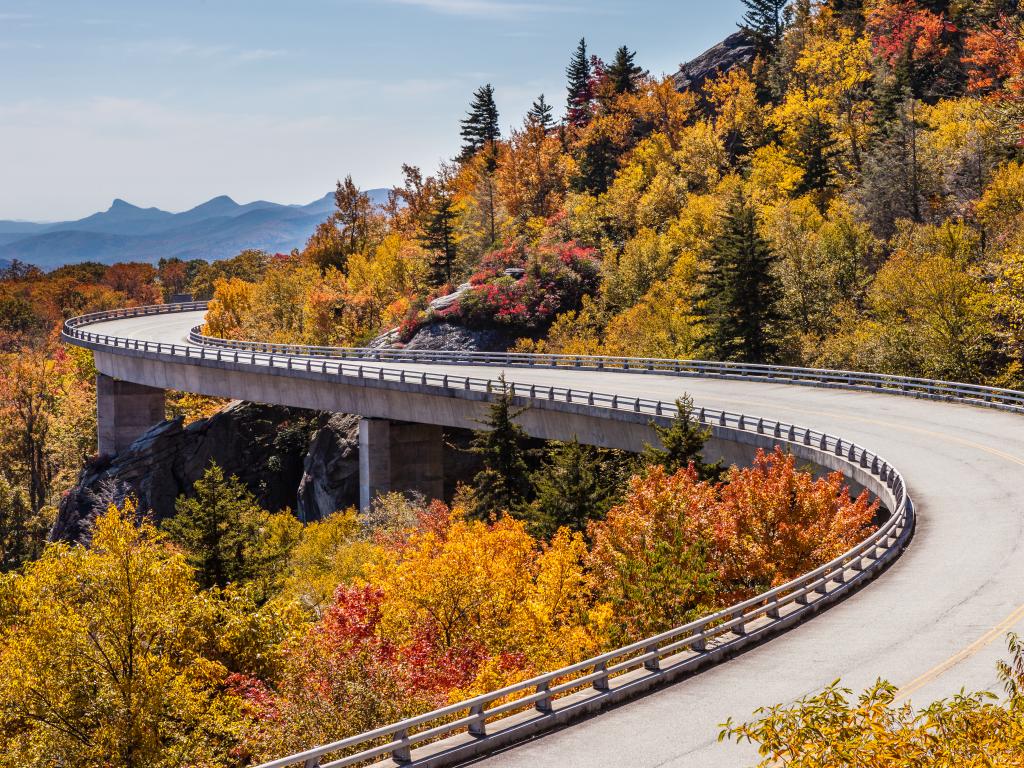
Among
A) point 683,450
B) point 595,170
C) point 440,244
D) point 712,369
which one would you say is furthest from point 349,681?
point 595,170

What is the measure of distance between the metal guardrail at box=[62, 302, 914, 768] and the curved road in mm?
375

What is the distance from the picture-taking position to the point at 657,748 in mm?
14227

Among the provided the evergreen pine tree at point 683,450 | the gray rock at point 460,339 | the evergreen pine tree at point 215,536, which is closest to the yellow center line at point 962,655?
the evergreen pine tree at point 683,450

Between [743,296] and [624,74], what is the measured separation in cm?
6396

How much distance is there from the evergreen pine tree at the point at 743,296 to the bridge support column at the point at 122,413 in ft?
148

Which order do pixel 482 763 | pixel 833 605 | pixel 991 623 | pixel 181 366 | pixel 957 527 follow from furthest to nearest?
pixel 181 366 < pixel 957 527 < pixel 833 605 < pixel 991 623 < pixel 482 763

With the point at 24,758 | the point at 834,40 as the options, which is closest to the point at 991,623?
the point at 24,758

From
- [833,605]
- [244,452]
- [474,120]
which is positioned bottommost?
[244,452]

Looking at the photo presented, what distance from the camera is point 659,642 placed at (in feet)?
69.2

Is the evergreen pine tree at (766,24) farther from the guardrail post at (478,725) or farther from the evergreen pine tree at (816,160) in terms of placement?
the guardrail post at (478,725)

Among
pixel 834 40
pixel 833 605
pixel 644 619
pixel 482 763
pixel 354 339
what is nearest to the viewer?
pixel 482 763

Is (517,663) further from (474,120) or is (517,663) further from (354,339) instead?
(474,120)

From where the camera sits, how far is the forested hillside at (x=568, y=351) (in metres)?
21.2

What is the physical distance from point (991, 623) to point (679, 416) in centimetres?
1885
